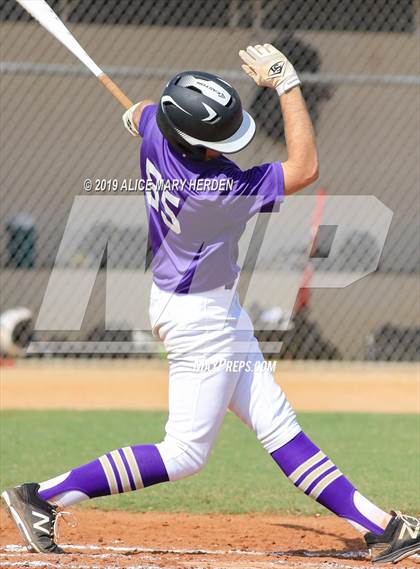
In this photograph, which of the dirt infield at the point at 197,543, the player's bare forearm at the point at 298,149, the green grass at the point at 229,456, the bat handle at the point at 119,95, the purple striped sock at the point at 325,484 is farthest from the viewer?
the green grass at the point at 229,456

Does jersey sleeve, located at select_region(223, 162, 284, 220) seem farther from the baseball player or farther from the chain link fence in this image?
the chain link fence

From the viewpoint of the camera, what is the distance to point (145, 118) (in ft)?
15.1

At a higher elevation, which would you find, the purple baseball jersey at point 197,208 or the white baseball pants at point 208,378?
the purple baseball jersey at point 197,208

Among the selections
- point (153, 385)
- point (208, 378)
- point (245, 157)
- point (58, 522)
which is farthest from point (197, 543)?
point (245, 157)

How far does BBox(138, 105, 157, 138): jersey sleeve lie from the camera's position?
15.0 feet

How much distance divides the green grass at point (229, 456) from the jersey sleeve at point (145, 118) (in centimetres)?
236

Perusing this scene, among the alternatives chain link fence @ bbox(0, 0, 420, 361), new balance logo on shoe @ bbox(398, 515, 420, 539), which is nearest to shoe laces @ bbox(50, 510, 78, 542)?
new balance logo on shoe @ bbox(398, 515, 420, 539)

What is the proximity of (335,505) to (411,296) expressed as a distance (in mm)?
8513

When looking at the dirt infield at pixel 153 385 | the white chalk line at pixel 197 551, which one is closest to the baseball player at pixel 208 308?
the white chalk line at pixel 197 551

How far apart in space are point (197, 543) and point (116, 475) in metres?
0.87

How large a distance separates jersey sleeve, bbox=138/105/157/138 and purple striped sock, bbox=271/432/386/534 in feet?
4.91

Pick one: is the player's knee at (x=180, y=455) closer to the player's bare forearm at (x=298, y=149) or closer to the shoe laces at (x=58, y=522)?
the shoe laces at (x=58, y=522)

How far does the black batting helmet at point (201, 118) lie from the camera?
4.20m

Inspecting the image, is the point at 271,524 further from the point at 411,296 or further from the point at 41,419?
the point at 411,296
